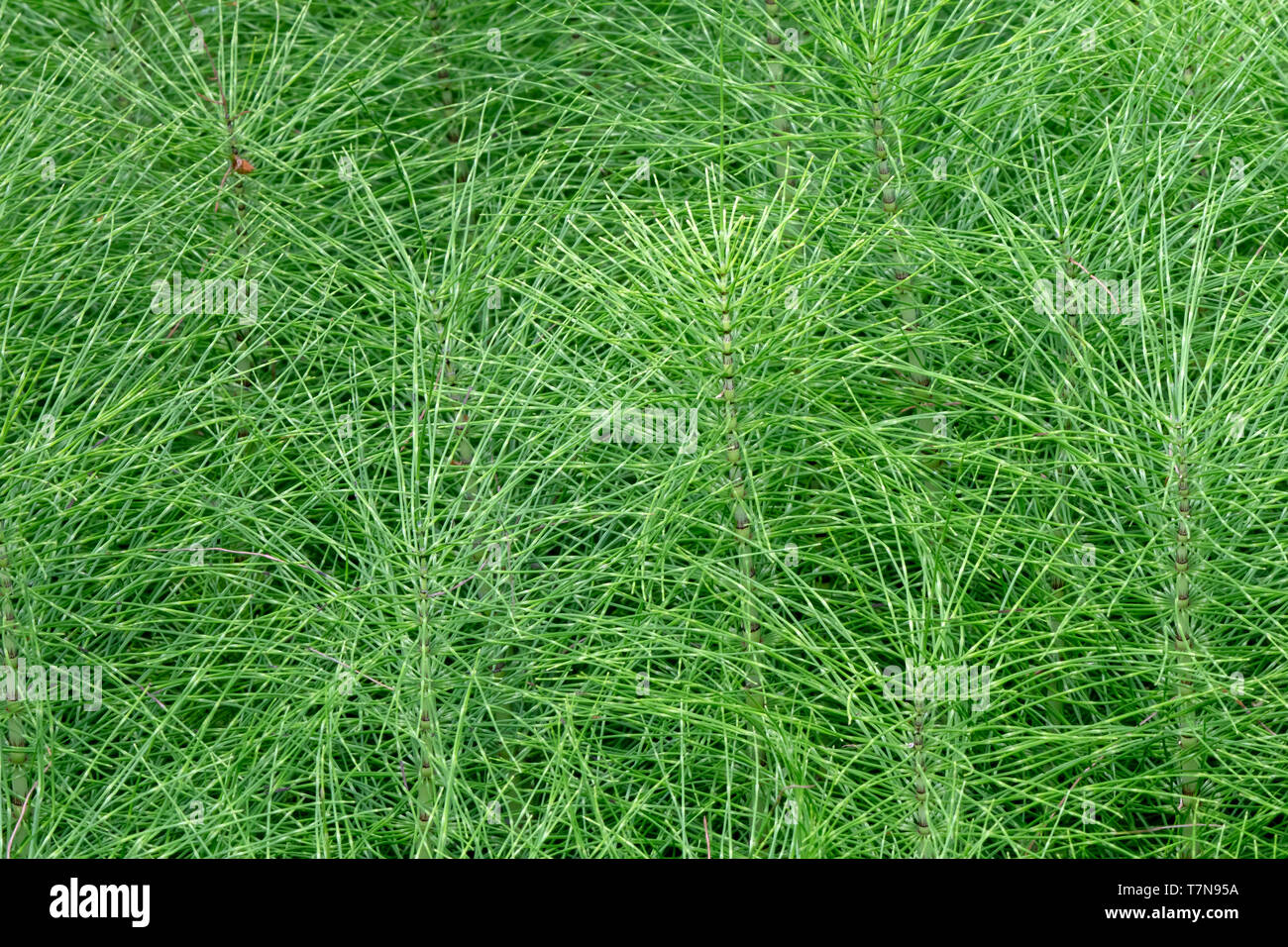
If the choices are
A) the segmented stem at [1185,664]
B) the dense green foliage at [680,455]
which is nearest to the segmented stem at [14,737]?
the dense green foliage at [680,455]

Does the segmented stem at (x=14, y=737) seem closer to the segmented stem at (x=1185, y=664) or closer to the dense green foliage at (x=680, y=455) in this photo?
the dense green foliage at (x=680, y=455)

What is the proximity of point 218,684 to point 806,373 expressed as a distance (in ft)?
4.65

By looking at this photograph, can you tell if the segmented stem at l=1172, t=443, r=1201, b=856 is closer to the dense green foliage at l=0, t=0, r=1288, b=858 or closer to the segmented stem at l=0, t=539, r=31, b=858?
the dense green foliage at l=0, t=0, r=1288, b=858

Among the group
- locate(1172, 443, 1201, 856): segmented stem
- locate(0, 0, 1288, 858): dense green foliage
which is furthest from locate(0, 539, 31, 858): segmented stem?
locate(1172, 443, 1201, 856): segmented stem

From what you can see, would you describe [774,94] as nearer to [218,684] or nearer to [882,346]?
[882,346]

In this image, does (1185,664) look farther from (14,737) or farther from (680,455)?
(14,737)

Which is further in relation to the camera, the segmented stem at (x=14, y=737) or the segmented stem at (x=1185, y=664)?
the segmented stem at (x=14, y=737)

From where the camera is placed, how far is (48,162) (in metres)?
3.22

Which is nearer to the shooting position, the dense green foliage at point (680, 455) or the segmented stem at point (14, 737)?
the dense green foliage at point (680, 455)

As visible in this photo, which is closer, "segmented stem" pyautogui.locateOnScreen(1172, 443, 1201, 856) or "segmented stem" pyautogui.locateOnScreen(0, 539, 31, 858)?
"segmented stem" pyautogui.locateOnScreen(1172, 443, 1201, 856)

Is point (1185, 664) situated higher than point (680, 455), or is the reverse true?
point (680, 455)

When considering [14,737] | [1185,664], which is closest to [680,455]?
[1185,664]

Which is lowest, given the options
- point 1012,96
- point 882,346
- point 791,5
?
point 882,346
